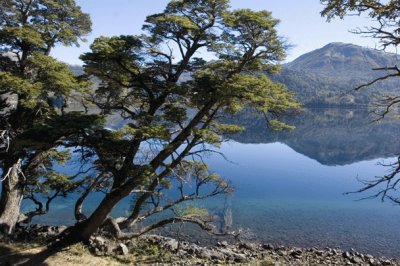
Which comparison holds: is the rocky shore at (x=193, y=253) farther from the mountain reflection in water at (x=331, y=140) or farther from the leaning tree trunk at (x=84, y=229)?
the mountain reflection in water at (x=331, y=140)

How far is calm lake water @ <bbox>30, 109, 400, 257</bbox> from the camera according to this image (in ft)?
99.0

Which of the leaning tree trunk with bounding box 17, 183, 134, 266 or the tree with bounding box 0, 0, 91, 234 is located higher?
the tree with bounding box 0, 0, 91, 234

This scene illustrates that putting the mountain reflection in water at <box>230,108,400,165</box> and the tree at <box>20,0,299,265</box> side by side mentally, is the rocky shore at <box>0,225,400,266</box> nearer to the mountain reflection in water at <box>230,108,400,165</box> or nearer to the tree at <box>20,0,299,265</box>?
the tree at <box>20,0,299,265</box>

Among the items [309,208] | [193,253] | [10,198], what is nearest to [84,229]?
[10,198]

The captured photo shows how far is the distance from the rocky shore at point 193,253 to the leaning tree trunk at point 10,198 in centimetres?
81

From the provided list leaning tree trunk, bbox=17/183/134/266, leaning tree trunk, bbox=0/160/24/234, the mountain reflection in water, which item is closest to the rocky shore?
leaning tree trunk, bbox=17/183/134/266

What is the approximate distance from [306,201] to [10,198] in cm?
3285

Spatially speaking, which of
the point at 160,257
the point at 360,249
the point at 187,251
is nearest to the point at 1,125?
the point at 160,257

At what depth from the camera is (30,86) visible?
1431 cm

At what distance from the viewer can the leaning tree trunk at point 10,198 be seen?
55.9ft

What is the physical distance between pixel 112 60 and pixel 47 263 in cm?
858

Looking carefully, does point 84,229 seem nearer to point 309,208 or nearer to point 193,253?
point 193,253

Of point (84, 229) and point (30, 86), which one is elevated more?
point (30, 86)

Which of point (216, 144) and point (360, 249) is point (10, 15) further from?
point (360, 249)
